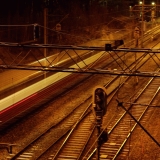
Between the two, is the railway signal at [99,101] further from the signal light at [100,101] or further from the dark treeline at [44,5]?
the dark treeline at [44,5]

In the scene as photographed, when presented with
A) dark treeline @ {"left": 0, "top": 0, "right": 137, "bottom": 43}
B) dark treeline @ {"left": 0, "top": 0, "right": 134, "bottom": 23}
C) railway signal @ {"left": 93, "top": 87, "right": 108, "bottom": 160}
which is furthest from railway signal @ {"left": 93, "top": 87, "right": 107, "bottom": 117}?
dark treeline @ {"left": 0, "top": 0, "right": 134, "bottom": 23}

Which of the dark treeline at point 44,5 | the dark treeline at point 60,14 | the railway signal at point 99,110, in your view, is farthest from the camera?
the dark treeline at point 44,5

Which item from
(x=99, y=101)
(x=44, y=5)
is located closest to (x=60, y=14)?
(x=44, y=5)

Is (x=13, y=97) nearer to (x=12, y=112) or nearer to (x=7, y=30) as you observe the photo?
(x=12, y=112)

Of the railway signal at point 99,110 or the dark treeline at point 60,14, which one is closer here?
the railway signal at point 99,110

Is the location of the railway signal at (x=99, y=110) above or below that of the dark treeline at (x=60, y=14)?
below

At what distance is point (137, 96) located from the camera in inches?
693

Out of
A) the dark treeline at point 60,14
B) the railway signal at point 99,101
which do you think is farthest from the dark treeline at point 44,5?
the railway signal at point 99,101

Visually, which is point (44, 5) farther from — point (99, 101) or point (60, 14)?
point (99, 101)

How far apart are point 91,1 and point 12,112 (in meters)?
29.5

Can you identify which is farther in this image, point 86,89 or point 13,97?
point 86,89

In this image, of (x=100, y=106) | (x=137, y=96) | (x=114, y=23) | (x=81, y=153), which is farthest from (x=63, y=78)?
(x=114, y=23)

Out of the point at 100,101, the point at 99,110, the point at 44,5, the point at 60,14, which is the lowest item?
the point at 99,110

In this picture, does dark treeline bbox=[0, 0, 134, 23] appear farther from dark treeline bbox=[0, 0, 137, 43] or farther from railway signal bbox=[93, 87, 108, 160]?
railway signal bbox=[93, 87, 108, 160]
